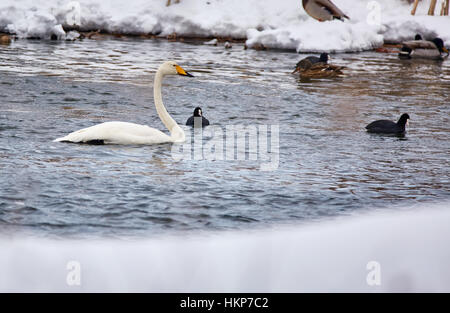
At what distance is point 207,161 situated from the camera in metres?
9.23

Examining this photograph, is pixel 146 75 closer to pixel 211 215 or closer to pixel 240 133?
pixel 240 133

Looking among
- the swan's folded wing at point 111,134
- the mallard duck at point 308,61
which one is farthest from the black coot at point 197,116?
the mallard duck at point 308,61

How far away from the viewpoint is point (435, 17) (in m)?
29.8

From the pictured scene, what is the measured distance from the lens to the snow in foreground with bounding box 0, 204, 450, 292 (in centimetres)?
381

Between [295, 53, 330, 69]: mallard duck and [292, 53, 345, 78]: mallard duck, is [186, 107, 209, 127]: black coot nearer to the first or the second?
[292, 53, 345, 78]: mallard duck

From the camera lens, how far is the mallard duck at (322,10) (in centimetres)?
2752

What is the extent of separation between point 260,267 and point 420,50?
2171 centimetres

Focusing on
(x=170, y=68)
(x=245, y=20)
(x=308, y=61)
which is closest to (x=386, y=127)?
(x=170, y=68)

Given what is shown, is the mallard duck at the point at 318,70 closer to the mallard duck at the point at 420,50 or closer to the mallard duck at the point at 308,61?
the mallard duck at the point at 308,61

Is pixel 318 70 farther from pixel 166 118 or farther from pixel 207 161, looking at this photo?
pixel 207 161

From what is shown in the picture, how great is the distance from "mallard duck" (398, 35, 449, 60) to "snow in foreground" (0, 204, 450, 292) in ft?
67.4

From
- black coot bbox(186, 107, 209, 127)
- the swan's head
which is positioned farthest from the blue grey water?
the swan's head

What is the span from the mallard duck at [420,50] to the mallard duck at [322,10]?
Result: 411cm

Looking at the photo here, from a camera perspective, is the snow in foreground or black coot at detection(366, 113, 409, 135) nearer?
the snow in foreground
